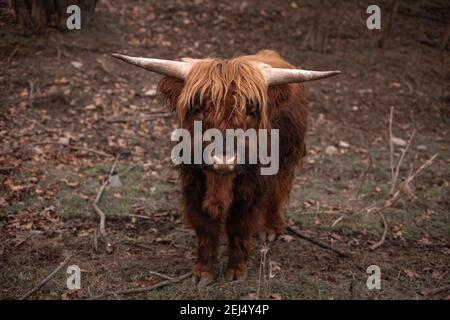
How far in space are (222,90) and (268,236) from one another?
1917 millimetres

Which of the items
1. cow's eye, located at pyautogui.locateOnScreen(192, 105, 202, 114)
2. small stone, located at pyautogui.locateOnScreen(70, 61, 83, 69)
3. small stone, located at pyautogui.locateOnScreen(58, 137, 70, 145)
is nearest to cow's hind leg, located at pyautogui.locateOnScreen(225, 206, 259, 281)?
cow's eye, located at pyautogui.locateOnScreen(192, 105, 202, 114)

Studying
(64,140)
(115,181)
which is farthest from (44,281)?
(64,140)

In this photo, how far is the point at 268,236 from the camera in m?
4.71

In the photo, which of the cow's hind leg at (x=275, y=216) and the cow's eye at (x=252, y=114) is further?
the cow's hind leg at (x=275, y=216)

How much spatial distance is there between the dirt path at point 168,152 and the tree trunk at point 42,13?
0.20 metres

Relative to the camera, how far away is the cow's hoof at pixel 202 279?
3.85m

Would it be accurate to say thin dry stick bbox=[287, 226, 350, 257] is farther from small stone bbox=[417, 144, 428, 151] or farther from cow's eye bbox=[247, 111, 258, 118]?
small stone bbox=[417, 144, 428, 151]

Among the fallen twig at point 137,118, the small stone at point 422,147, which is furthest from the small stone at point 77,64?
the small stone at point 422,147

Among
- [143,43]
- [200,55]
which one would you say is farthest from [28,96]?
[200,55]

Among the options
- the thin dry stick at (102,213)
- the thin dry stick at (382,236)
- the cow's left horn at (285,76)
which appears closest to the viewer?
the cow's left horn at (285,76)

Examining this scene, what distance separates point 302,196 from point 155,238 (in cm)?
190

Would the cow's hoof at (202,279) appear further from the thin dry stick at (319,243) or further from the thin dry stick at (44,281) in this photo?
the thin dry stick at (319,243)

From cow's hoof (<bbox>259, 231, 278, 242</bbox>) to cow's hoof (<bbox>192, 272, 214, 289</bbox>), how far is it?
3.12 feet

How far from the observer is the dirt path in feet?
13.5
